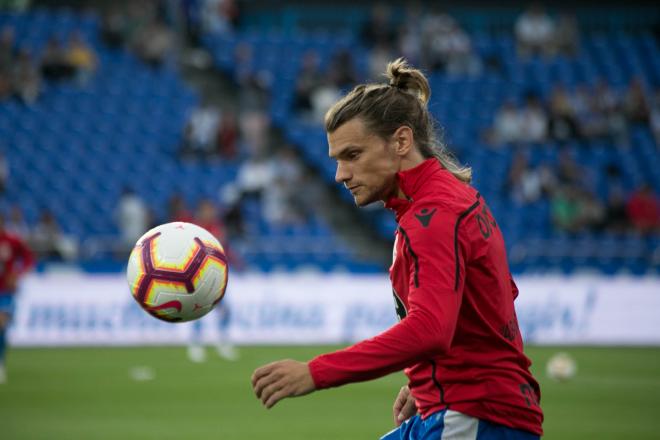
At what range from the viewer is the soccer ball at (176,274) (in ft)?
16.5

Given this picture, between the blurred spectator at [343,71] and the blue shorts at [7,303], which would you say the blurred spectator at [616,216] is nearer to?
the blurred spectator at [343,71]

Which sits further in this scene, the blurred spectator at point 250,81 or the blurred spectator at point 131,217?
the blurred spectator at point 250,81

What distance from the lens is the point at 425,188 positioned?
3.81 meters

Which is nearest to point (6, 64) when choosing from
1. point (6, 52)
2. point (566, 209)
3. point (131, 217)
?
point (6, 52)

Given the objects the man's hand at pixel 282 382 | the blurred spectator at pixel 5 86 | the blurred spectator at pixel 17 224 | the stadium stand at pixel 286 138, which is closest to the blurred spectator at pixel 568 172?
the stadium stand at pixel 286 138

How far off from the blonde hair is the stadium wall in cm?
1395

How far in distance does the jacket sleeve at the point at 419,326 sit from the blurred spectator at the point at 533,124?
20870 mm

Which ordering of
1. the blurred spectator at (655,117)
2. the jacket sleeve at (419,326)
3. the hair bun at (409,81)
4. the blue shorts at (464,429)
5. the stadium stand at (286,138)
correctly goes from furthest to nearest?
the blurred spectator at (655,117) → the stadium stand at (286,138) → the hair bun at (409,81) → the blue shorts at (464,429) → the jacket sleeve at (419,326)

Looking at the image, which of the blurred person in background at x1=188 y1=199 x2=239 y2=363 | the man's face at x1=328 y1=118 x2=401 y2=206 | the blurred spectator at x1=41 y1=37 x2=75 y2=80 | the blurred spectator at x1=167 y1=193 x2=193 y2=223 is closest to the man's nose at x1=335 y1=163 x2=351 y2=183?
the man's face at x1=328 y1=118 x2=401 y2=206

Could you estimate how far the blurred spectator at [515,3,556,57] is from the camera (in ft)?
90.1

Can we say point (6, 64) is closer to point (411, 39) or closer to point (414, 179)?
point (411, 39)

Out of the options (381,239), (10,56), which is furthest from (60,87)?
(381,239)

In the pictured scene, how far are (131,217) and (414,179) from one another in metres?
17.4

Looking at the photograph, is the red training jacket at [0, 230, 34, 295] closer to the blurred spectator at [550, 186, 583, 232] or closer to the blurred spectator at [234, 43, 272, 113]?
the blurred spectator at [234, 43, 272, 113]
